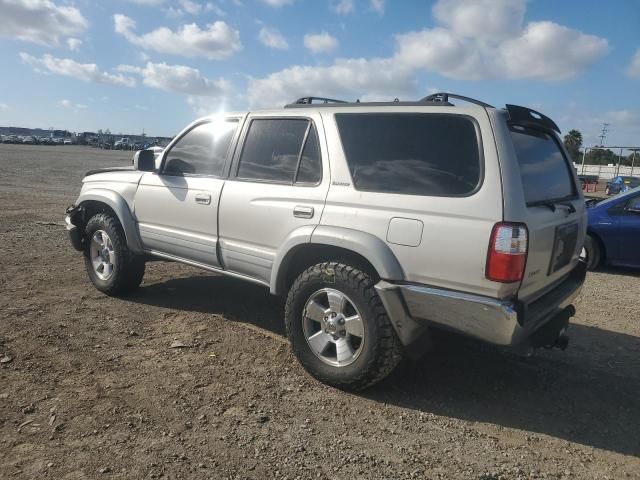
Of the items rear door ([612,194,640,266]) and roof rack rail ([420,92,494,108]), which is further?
rear door ([612,194,640,266])

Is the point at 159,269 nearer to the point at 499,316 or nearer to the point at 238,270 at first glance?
the point at 238,270

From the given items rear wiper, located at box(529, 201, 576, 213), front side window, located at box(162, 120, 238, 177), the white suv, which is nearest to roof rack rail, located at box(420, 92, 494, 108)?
the white suv

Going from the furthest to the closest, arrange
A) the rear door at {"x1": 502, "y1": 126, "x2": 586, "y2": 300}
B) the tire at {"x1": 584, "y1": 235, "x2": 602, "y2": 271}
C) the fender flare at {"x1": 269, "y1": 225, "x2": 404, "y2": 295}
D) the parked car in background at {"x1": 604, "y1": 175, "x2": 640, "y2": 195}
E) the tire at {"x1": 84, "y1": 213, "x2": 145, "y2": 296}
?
the parked car in background at {"x1": 604, "y1": 175, "x2": 640, "y2": 195}
the tire at {"x1": 584, "y1": 235, "x2": 602, "y2": 271}
the tire at {"x1": 84, "y1": 213, "x2": 145, "y2": 296}
the fender flare at {"x1": 269, "y1": 225, "x2": 404, "y2": 295}
the rear door at {"x1": 502, "y1": 126, "x2": 586, "y2": 300}

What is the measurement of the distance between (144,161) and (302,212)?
78.2 inches

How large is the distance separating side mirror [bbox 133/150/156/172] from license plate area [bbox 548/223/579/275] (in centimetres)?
349

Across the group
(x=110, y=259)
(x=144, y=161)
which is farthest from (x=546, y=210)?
(x=110, y=259)

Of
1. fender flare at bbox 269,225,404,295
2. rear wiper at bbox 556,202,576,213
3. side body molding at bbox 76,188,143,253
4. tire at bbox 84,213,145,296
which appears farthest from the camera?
tire at bbox 84,213,145,296

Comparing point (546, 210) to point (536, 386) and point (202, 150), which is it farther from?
point (202, 150)

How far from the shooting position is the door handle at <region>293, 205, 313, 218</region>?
11.5 feet

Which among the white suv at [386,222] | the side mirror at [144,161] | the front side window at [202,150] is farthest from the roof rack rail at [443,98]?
the side mirror at [144,161]

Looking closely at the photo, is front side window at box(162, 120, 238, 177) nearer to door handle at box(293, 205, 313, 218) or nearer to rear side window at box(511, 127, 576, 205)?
door handle at box(293, 205, 313, 218)

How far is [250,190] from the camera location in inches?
154

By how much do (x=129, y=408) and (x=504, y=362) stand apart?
2829mm

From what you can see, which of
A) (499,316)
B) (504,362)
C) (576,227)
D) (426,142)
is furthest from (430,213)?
(504,362)
